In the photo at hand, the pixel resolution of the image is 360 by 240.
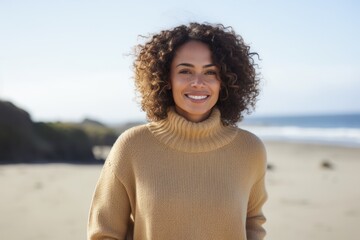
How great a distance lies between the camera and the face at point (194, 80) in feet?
7.47

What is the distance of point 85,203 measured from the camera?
6500 mm

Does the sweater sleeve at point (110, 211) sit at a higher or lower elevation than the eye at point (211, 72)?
lower

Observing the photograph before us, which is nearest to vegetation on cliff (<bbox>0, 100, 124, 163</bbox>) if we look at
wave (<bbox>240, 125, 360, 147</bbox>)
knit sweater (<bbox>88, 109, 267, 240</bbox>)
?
knit sweater (<bbox>88, 109, 267, 240</bbox>)

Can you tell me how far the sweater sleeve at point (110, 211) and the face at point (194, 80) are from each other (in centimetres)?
46

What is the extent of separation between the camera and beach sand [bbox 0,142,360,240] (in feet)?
17.5

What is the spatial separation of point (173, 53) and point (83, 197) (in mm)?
4839

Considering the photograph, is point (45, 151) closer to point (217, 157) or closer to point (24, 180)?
point (24, 180)

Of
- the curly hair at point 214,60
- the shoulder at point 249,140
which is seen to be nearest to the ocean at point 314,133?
the curly hair at point 214,60

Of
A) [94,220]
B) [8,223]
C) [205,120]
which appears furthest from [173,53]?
[8,223]

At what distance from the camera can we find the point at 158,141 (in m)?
2.30

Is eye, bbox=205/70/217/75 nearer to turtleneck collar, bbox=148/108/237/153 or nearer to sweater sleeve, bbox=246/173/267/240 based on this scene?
turtleneck collar, bbox=148/108/237/153

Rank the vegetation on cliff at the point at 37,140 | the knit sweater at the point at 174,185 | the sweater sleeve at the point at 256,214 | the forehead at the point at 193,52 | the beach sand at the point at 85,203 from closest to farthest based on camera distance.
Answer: the knit sweater at the point at 174,185 < the forehead at the point at 193,52 < the sweater sleeve at the point at 256,214 < the beach sand at the point at 85,203 < the vegetation on cliff at the point at 37,140

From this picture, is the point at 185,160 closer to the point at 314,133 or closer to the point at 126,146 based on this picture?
the point at 126,146

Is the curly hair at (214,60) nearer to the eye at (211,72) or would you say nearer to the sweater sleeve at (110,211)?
the eye at (211,72)
